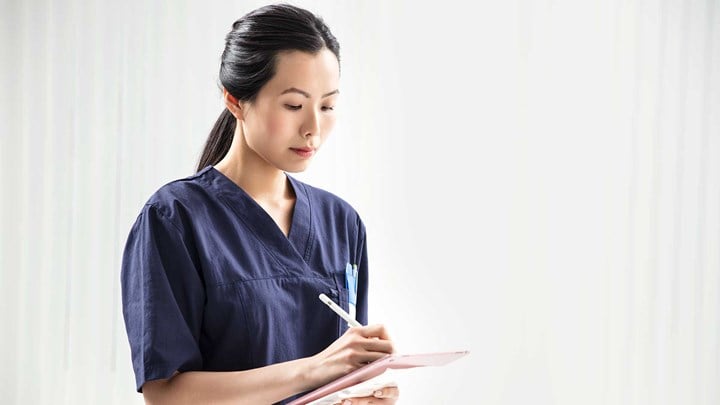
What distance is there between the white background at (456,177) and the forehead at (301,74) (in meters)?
1.07

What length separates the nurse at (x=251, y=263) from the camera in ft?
3.41

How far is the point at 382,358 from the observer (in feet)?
3.12

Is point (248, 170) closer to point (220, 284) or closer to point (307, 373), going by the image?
point (220, 284)

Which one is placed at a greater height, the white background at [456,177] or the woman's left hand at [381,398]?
the white background at [456,177]

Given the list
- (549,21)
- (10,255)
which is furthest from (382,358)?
(10,255)

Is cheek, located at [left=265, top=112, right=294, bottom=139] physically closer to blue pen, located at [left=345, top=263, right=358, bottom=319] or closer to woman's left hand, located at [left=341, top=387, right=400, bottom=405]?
blue pen, located at [left=345, top=263, right=358, bottom=319]

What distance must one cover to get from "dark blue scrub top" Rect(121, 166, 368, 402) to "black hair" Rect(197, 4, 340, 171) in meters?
0.15

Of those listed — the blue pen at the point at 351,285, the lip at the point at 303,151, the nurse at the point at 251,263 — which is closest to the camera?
the nurse at the point at 251,263

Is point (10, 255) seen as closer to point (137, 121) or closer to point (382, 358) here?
point (137, 121)

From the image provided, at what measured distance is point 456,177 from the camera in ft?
7.20

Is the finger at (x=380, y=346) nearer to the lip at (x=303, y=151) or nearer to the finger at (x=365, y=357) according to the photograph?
the finger at (x=365, y=357)

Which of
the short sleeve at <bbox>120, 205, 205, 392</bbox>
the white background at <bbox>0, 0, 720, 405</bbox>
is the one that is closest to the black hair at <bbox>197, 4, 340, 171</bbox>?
the short sleeve at <bbox>120, 205, 205, 392</bbox>

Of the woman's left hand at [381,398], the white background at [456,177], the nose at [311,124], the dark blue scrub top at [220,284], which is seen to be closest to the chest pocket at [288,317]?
the dark blue scrub top at [220,284]

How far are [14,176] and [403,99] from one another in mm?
1071
